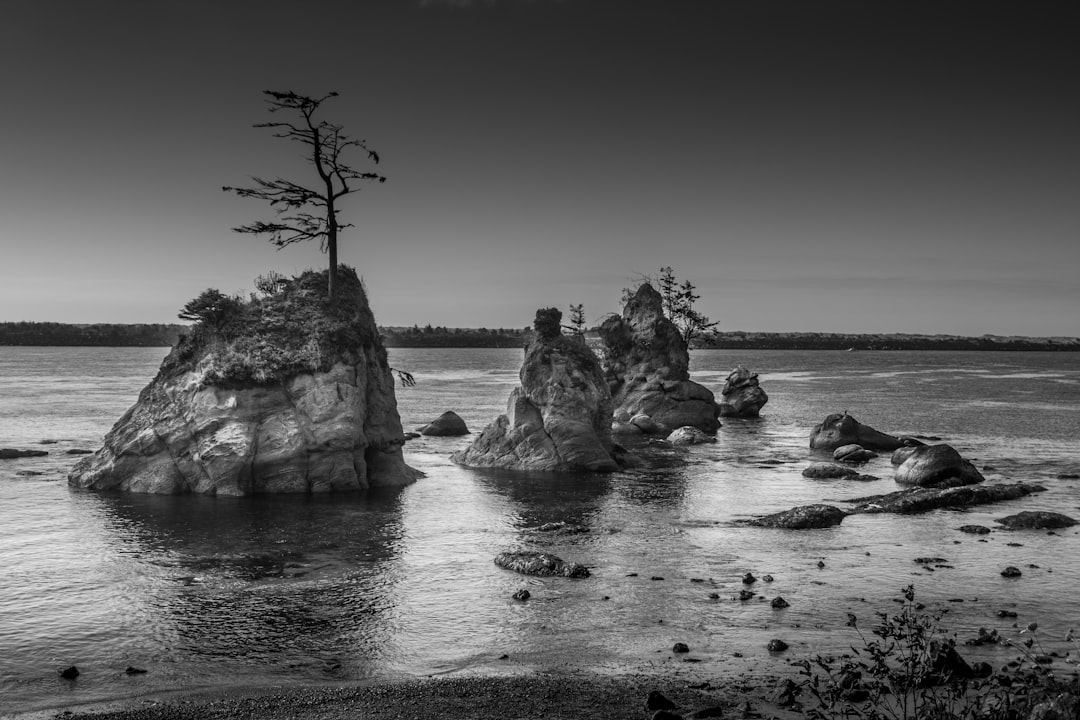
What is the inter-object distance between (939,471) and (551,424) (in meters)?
17.9

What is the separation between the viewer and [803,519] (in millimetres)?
30547

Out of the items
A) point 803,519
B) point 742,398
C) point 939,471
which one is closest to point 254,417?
point 803,519

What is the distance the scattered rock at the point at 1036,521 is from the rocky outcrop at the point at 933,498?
3187 mm

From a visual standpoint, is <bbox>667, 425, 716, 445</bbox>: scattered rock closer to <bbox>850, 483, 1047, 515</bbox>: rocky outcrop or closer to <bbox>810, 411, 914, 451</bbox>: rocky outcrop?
<bbox>810, 411, 914, 451</bbox>: rocky outcrop

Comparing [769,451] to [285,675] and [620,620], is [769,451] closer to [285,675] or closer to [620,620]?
[620,620]

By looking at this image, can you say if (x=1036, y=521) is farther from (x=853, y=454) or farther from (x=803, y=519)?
(x=853, y=454)

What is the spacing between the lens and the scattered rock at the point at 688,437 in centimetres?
5666

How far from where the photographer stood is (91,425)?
59719mm

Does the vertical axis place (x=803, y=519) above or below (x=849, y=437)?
below

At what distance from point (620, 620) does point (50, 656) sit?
11.9 meters

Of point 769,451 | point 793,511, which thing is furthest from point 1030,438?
point 793,511

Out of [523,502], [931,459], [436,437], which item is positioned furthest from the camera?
[436,437]

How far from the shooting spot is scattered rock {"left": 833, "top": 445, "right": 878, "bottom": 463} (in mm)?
47344

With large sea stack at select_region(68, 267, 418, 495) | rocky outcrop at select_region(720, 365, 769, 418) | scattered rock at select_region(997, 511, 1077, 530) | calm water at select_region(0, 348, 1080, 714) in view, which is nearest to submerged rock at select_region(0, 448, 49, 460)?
calm water at select_region(0, 348, 1080, 714)
